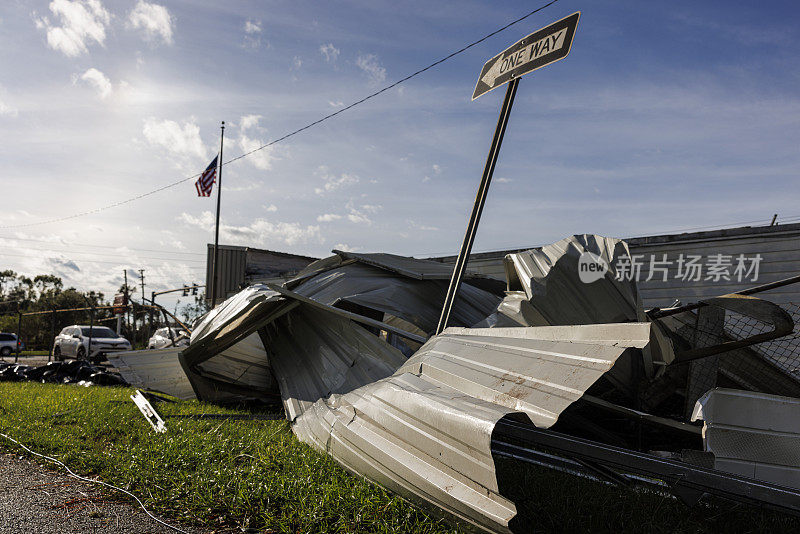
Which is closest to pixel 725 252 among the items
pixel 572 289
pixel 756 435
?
pixel 572 289

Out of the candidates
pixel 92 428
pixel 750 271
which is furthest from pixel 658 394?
pixel 750 271

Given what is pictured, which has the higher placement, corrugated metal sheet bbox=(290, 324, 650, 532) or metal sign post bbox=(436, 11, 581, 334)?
metal sign post bbox=(436, 11, 581, 334)

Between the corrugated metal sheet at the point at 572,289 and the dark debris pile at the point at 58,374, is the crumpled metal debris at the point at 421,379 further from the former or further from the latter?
the dark debris pile at the point at 58,374

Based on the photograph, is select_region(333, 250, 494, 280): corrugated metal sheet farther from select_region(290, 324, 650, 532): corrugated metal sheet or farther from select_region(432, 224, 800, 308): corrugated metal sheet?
select_region(432, 224, 800, 308): corrugated metal sheet

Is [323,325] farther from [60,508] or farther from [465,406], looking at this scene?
[465,406]

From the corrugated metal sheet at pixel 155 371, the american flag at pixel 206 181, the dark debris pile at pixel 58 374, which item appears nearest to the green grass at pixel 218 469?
the corrugated metal sheet at pixel 155 371

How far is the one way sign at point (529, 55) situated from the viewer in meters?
4.20

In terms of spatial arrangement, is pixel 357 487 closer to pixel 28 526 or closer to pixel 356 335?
pixel 28 526

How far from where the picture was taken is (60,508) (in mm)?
3387

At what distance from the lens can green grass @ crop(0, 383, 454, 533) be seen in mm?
2965

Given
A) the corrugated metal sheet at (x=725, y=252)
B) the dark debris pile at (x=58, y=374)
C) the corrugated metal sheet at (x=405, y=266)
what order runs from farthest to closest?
the dark debris pile at (x=58, y=374), the corrugated metal sheet at (x=725, y=252), the corrugated metal sheet at (x=405, y=266)

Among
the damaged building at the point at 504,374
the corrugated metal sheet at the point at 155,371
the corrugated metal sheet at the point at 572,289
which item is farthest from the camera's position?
the corrugated metal sheet at the point at 155,371

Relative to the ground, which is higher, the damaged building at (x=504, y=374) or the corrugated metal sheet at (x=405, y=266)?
the corrugated metal sheet at (x=405, y=266)

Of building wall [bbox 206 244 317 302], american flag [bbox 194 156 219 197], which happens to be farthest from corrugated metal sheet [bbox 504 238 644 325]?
building wall [bbox 206 244 317 302]
